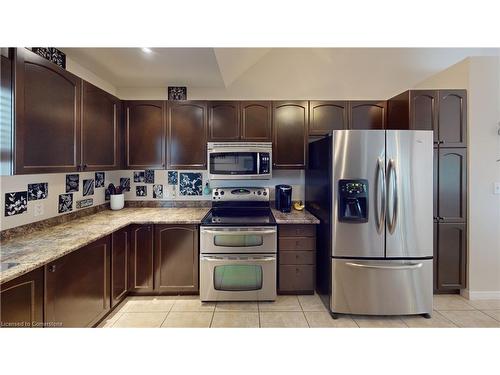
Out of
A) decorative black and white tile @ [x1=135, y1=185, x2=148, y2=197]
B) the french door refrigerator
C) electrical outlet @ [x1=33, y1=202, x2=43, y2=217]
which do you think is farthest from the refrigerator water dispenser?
electrical outlet @ [x1=33, y1=202, x2=43, y2=217]

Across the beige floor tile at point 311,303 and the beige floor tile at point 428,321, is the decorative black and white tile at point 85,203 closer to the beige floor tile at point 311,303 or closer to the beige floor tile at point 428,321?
the beige floor tile at point 311,303

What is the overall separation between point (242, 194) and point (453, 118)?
7.62 ft

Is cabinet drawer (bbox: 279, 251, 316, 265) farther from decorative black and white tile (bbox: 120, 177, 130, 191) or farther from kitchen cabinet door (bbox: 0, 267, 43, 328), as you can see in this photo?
decorative black and white tile (bbox: 120, 177, 130, 191)

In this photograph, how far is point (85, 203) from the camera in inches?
105

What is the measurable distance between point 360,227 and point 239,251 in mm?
1134

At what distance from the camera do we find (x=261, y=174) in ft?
9.23

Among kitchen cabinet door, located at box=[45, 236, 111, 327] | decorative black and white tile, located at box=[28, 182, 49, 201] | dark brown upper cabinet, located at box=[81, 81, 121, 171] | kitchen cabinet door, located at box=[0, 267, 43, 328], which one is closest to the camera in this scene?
kitchen cabinet door, located at box=[0, 267, 43, 328]

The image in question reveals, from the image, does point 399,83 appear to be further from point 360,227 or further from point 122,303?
point 122,303

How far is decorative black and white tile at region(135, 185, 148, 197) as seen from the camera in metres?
3.23

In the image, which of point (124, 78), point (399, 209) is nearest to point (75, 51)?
point (124, 78)

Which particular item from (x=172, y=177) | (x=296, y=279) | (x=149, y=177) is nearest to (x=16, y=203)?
(x=149, y=177)

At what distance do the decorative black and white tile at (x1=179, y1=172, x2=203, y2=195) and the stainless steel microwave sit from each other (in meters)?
0.48

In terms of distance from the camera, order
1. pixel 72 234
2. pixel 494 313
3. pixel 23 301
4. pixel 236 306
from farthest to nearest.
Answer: pixel 236 306 → pixel 494 313 → pixel 72 234 → pixel 23 301

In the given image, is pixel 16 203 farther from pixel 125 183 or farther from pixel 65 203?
pixel 125 183
